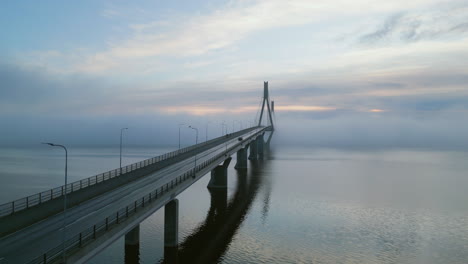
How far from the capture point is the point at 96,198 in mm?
Answer: 32188

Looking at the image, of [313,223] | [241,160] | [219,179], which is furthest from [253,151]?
[313,223]

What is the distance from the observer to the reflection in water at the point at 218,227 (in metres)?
36.5

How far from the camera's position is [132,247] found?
36469 millimetres

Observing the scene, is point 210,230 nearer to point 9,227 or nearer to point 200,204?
point 200,204

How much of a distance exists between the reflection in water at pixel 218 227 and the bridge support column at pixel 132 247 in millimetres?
2878

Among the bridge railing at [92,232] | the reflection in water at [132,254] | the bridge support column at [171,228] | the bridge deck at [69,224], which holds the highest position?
the bridge railing at [92,232]

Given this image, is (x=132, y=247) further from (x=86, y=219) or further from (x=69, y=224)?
(x=69, y=224)

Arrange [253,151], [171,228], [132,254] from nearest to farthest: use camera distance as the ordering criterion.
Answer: [132,254]
[171,228]
[253,151]

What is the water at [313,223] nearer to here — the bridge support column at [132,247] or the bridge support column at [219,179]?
the bridge support column at [132,247]

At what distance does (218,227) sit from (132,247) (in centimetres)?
1395

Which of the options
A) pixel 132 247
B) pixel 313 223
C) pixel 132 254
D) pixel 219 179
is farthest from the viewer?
pixel 219 179

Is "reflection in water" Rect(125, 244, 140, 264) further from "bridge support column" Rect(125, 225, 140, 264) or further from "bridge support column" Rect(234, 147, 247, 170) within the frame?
"bridge support column" Rect(234, 147, 247, 170)

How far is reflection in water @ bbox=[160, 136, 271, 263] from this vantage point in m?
36.5

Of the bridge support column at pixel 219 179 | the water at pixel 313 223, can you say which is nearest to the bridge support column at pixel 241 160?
the water at pixel 313 223
